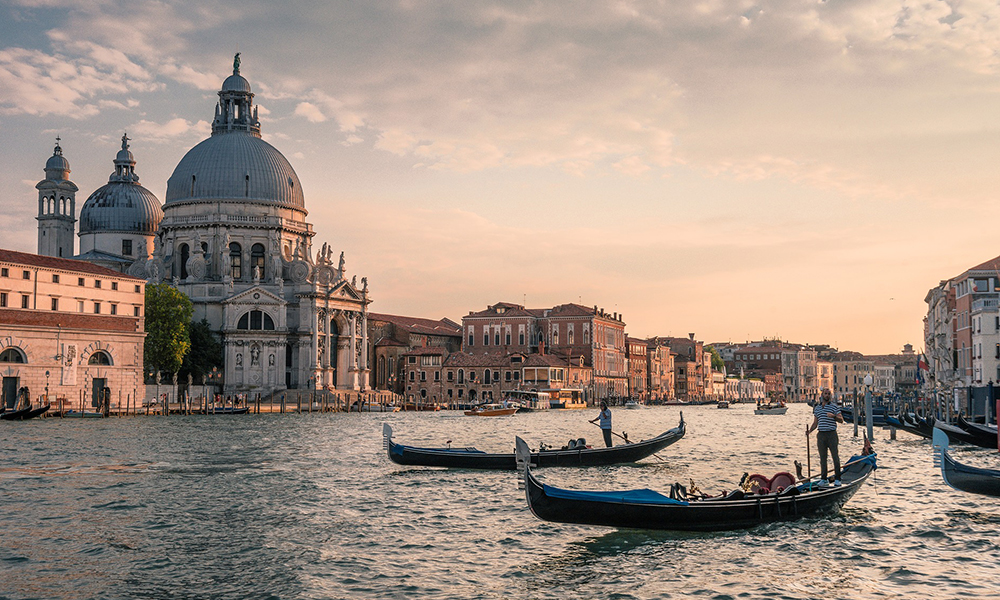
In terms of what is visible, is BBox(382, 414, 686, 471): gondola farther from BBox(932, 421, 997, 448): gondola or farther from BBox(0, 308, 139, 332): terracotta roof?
BBox(0, 308, 139, 332): terracotta roof

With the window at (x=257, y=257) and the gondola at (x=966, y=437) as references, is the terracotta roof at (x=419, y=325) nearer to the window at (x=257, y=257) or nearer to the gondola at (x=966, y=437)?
the window at (x=257, y=257)

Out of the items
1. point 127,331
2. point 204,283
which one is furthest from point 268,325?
point 127,331

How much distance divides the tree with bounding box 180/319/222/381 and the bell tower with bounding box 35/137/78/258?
20.8m

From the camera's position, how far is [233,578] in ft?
37.4

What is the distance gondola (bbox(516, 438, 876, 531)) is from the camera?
519 inches

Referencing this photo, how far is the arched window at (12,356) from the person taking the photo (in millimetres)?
46531

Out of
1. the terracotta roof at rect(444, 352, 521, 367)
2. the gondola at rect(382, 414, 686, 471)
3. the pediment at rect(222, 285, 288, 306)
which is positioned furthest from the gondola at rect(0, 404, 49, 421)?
the terracotta roof at rect(444, 352, 521, 367)

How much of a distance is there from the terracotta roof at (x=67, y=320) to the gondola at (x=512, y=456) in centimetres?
3109

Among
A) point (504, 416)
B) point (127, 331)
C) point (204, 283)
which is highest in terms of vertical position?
point (204, 283)

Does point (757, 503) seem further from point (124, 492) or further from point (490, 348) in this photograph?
point (490, 348)

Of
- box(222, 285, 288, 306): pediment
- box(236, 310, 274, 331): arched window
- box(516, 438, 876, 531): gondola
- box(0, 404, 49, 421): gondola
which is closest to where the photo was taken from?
box(516, 438, 876, 531): gondola

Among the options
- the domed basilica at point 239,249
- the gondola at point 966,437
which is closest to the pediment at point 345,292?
the domed basilica at point 239,249

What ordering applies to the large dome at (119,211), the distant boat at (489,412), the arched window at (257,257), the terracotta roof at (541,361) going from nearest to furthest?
1. the distant boat at (489,412)
2. the arched window at (257,257)
3. the large dome at (119,211)
4. the terracotta roof at (541,361)

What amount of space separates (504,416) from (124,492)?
4378 cm
